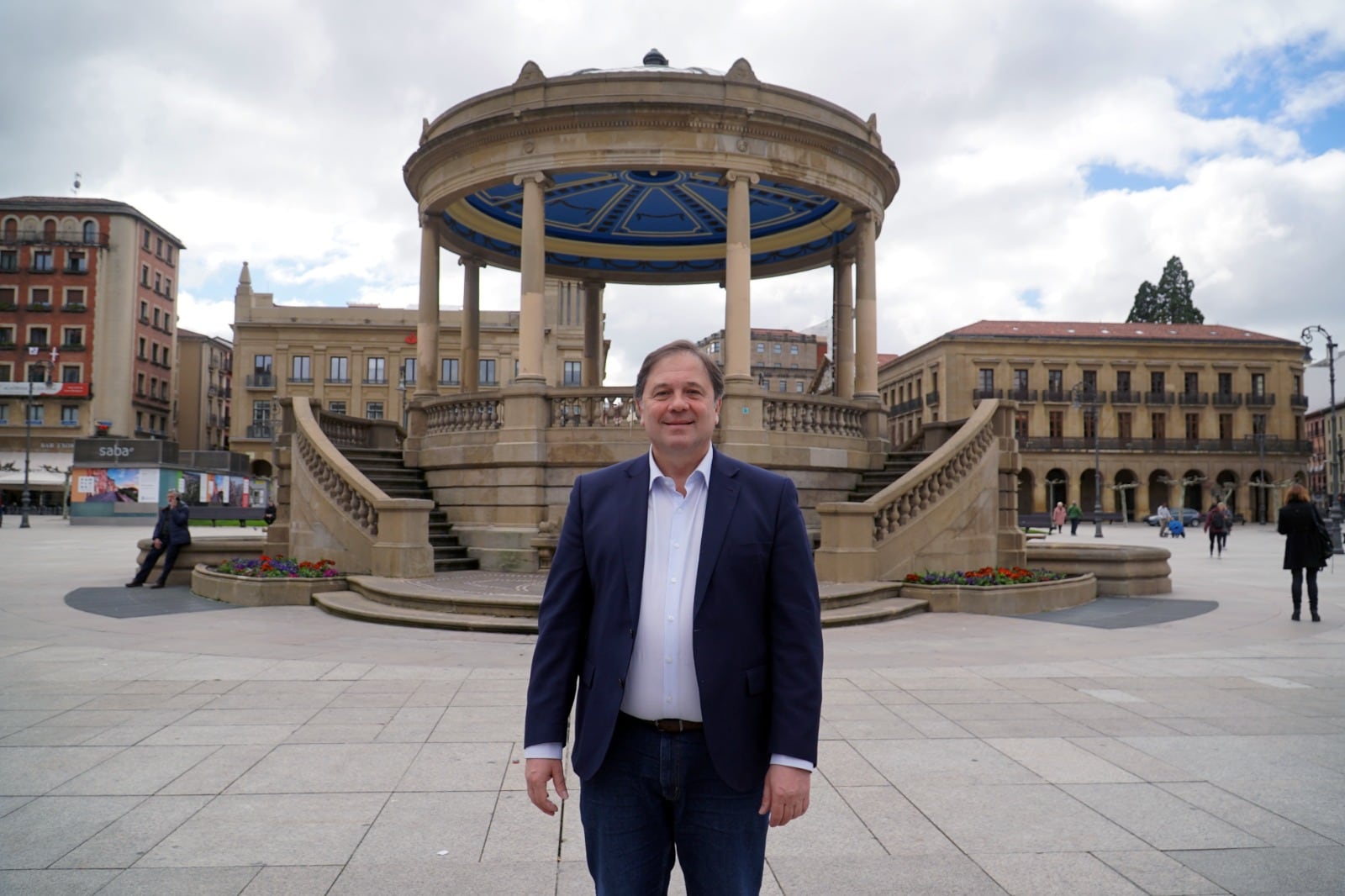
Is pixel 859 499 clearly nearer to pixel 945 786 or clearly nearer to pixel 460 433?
pixel 460 433

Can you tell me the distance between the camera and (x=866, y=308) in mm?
20781

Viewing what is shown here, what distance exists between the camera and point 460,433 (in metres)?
19.2

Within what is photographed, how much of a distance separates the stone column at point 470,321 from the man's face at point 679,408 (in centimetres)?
2046

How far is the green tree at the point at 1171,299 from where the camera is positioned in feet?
325

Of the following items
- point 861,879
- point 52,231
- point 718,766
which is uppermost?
point 52,231

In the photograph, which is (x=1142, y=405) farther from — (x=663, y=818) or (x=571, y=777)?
(x=663, y=818)

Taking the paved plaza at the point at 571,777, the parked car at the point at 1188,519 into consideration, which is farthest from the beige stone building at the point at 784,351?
the paved plaza at the point at 571,777

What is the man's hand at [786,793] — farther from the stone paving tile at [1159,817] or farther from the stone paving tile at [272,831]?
the stone paving tile at [1159,817]

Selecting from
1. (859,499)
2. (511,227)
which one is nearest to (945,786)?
(859,499)

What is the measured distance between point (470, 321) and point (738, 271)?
7.89 m

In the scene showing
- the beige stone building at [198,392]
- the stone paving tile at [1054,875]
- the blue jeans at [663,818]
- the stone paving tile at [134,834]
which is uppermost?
the beige stone building at [198,392]

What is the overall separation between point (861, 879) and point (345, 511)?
43.8 ft

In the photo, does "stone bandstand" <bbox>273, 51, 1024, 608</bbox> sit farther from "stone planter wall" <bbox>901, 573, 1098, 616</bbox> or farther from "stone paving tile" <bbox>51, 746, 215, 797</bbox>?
"stone paving tile" <bbox>51, 746, 215, 797</bbox>

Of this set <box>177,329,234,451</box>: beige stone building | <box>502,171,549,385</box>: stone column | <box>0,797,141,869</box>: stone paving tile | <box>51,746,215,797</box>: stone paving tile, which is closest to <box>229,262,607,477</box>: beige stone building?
<box>177,329,234,451</box>: beige stone building
